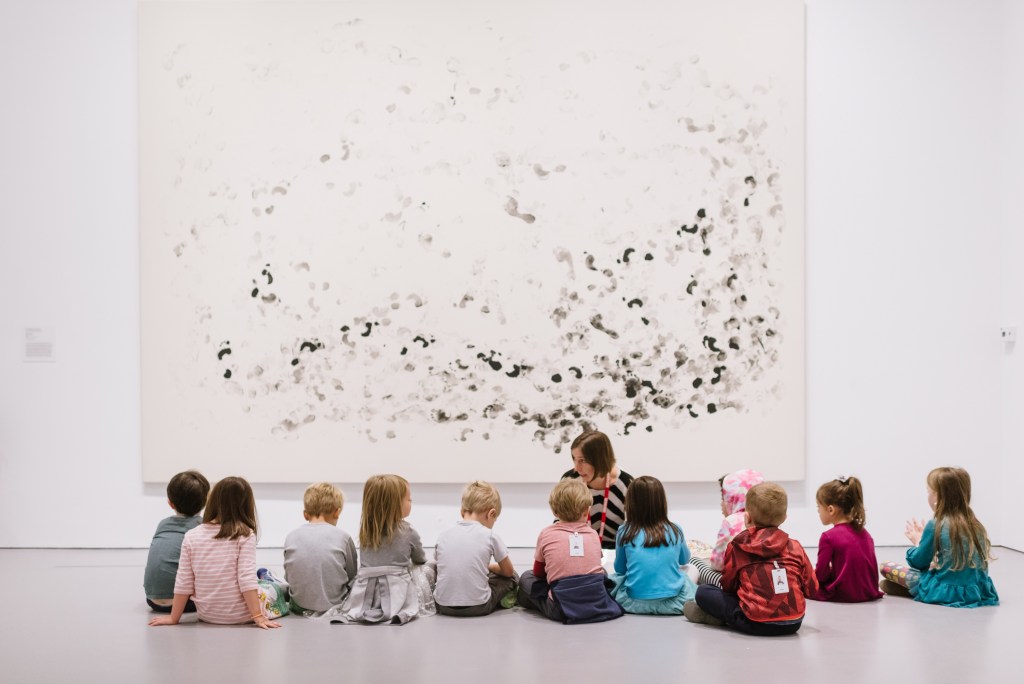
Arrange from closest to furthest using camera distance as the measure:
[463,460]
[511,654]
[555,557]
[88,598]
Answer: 1. [511,654]
2. [555,557]
3. [88,598]
4. [463,460]

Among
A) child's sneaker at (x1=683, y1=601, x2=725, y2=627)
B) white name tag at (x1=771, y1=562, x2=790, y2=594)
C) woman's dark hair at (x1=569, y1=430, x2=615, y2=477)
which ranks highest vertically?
woman's dark hair at (x1=569, y1=430, x2=615, y2=477)

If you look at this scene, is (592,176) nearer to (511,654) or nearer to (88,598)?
(511,654)

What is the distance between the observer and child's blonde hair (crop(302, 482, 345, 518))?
200 inches

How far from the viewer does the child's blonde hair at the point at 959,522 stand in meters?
5.12

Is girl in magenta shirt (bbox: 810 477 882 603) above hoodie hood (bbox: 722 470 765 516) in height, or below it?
below

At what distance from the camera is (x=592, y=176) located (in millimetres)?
7012

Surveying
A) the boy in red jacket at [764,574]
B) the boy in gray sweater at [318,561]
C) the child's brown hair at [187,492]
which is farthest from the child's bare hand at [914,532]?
the child's brown hair at [187,492]

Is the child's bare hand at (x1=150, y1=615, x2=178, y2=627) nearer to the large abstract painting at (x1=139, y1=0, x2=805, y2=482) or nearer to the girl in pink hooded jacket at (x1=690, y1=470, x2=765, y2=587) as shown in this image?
the large abstract painting at (x1=139, y1=0, x2=805, y2=482)

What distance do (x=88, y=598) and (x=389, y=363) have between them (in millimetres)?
2631

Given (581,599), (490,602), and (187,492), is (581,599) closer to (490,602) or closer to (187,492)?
(490,602)

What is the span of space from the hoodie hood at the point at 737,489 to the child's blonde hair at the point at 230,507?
2.71 metres

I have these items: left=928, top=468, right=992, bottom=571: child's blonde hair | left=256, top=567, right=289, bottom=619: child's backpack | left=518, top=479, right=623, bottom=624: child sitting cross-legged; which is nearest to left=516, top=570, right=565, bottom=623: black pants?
left=518, top=479, right=623, bottom=624: child sitting cross-legged

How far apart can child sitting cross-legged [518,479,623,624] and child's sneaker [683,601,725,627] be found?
1.24 ft

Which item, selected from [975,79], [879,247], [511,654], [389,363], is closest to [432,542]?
[389,363]
